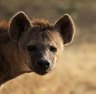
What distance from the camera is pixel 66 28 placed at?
26.2 ft

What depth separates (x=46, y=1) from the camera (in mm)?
24234

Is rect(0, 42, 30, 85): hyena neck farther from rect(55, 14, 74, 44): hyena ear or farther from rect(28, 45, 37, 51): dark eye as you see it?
rect(55, 14, 74, 44): hyena ear

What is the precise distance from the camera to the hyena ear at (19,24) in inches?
302

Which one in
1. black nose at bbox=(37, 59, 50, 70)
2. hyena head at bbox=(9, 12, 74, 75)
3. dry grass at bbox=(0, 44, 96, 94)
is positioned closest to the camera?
black nose at bbox=(37, 59, 50, 70)

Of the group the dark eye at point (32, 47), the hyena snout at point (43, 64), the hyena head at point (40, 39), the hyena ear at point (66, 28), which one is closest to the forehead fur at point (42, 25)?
the hyena head at point (40, 39)

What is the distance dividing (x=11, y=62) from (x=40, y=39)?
0.65 metres

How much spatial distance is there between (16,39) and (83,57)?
29.1 feet

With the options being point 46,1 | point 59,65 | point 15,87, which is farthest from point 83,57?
point 46,1

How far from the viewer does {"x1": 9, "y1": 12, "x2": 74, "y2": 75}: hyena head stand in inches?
286

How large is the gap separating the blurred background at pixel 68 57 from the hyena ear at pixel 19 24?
331cm

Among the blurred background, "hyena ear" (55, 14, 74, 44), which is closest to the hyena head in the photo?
"hyena ear" (55, 14, 74, 44)

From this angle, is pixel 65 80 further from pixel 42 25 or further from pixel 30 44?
pixel 30 44

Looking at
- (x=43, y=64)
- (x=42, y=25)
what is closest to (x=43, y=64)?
(x=43, y=64)

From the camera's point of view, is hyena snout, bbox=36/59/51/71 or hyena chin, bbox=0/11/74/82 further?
hyena chin, bbox=0/11/74/82
